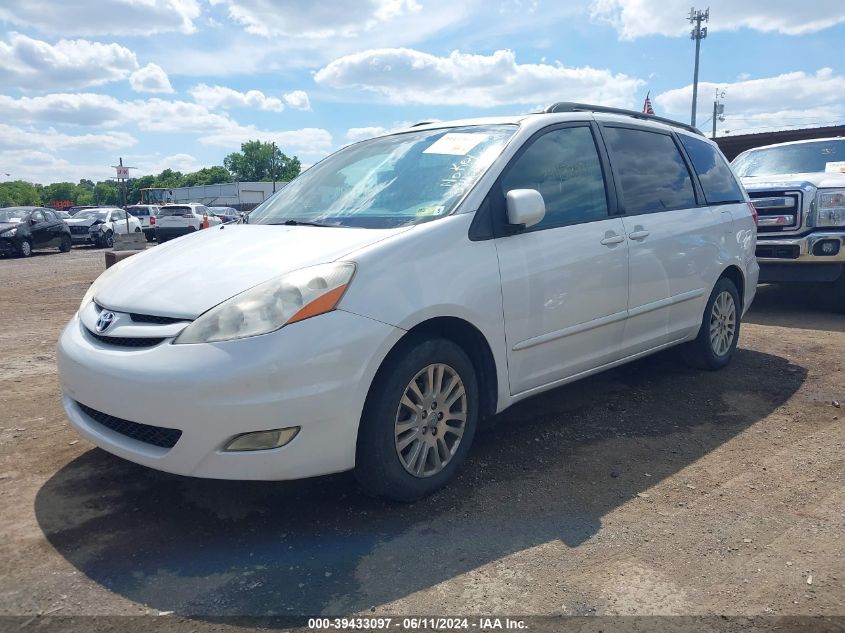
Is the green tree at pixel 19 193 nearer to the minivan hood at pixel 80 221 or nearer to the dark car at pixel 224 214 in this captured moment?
the dark car at pixel 224 214

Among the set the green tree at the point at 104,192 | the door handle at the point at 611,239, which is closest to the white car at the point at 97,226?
the door handle at the point at 611,239

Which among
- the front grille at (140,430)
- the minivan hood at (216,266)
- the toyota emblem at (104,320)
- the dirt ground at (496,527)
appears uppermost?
the minivan hood at (216,266)

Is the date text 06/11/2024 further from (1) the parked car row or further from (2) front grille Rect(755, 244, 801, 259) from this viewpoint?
(1) the parked car row

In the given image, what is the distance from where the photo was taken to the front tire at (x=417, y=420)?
3.02 metres

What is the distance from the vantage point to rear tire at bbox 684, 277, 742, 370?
5.30 meters

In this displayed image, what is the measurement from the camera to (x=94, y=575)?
2.70m

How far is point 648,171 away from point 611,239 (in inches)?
33.5

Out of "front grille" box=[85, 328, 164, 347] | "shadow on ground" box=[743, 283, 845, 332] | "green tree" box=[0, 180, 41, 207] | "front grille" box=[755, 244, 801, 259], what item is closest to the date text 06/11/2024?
"front grille" box=[85, 328, 164, 347]

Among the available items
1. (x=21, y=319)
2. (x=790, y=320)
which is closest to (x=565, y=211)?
(x=790, y=320)

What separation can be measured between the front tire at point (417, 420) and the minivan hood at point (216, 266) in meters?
0.56

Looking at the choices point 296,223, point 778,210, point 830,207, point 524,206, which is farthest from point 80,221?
point 524,206

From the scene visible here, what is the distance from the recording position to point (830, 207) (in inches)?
303

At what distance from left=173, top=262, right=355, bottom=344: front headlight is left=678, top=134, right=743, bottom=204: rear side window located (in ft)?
11.3

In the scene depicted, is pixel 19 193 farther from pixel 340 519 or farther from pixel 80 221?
pixel 340 519
